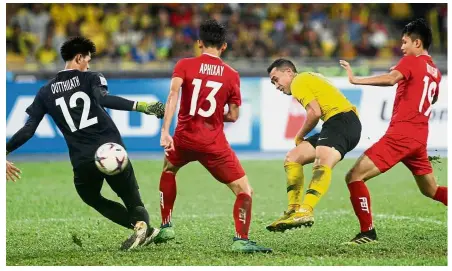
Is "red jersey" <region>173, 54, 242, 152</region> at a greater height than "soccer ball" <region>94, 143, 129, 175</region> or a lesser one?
greater

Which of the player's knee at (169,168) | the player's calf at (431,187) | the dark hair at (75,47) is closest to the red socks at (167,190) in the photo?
the player's knee at (169,168)

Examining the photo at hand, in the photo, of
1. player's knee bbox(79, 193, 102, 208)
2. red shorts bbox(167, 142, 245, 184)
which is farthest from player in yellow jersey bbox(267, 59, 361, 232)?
player's knee bbox(79, 193, 102, 208)

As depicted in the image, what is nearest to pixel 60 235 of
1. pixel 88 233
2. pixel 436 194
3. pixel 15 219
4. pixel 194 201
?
pixel 88 233

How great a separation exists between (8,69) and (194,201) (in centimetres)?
704

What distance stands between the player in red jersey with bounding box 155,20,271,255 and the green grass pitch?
0.45 meters

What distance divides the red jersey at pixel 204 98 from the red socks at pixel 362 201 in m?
1.27

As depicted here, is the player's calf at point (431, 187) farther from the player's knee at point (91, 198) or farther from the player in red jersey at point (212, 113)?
the player's knee at point (91, 198)

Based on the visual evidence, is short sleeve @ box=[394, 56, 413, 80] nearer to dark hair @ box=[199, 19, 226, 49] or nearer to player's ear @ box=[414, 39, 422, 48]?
player's ear @ box=[414, 39, 422, 48]

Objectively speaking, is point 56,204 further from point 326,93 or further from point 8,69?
point 8,69

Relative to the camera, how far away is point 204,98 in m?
7.73

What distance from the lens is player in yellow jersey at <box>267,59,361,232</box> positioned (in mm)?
7984

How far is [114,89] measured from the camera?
16422mm

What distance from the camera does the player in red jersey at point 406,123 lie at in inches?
313

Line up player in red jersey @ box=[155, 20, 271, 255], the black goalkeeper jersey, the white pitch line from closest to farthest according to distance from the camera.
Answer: player in red jersey @ box=[155, 20, 271, 255]
the black goalkeeper jersey
the white pitch line
